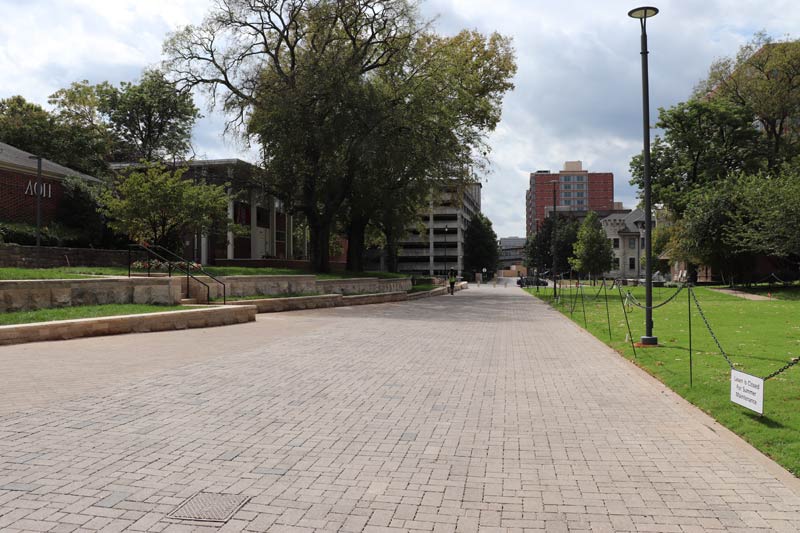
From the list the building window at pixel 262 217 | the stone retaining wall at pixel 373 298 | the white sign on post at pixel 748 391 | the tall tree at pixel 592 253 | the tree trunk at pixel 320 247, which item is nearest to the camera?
the white sign on post at pixel 748 391

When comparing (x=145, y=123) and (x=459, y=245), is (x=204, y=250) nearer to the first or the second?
(x=145, y=123)

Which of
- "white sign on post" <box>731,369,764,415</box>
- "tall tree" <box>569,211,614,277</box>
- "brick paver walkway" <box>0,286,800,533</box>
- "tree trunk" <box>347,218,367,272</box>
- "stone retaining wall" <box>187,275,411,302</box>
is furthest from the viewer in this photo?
"tall tree" <box>569,211,614,277</box>

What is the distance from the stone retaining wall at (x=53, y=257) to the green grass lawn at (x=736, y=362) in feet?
60.3

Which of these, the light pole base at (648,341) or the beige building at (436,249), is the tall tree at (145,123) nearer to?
the light pole base at (648,341)

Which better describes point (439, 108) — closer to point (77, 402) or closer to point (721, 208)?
point (721, 208)

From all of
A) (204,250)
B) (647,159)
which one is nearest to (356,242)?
(204,250)

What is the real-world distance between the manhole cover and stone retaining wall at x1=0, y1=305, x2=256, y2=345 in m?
9.41

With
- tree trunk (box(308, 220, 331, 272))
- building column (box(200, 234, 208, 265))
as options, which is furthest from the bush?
building column (box(200, 234, 208, 265))

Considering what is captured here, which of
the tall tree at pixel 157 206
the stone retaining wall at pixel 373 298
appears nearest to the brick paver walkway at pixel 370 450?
the tall tree at pixel 157 206

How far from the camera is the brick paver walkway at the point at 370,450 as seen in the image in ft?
12.6

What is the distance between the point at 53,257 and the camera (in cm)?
2198

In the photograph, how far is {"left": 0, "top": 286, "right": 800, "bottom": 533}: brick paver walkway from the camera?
12.6ft

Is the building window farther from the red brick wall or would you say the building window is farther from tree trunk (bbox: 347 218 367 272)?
the red brick wall

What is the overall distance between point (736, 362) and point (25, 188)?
33.6 meters
